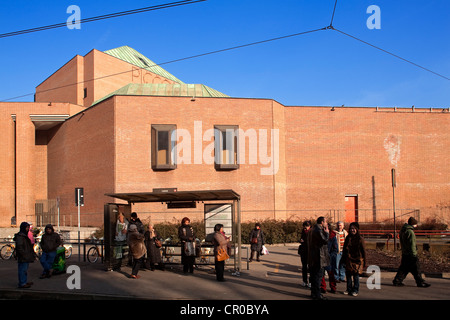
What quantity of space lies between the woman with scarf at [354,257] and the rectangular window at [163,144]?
20.5 meters

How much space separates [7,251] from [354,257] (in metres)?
15.2

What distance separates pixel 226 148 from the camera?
30750mm

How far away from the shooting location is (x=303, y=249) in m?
12.0

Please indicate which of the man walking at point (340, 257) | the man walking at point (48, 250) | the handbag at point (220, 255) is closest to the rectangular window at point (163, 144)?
the man walking at point (48, 250)

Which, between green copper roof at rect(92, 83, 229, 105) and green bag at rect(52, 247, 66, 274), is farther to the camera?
green copper roof at rect(92, 83, 229, 105)

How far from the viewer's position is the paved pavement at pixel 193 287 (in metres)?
10.3

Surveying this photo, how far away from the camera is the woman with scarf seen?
10.3 m

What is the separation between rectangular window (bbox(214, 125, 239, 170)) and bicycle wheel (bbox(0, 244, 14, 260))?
48.0ft

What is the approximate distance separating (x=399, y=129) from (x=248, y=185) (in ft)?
45.2

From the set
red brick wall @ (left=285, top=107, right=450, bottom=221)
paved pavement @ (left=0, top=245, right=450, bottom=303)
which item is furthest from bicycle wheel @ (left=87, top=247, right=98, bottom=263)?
red brick wall @ (left=285, top=107, right=450, bottom=221)

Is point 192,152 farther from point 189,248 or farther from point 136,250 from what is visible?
point 136,250

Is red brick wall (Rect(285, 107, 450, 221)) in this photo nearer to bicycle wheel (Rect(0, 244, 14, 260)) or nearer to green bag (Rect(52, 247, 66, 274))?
bicycle wheel (Rect(0, 244, 14, 260))
